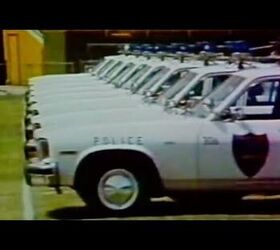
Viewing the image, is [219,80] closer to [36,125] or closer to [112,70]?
[112,70]

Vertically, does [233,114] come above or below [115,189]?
above

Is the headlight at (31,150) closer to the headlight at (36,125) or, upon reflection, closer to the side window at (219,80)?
the headlight at (36,125)

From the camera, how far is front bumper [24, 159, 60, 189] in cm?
296

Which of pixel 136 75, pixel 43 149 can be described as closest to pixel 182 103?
pixel 136 75

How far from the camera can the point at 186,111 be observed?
119 inches

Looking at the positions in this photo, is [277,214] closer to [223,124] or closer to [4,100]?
[223,124]

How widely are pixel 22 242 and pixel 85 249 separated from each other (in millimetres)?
330

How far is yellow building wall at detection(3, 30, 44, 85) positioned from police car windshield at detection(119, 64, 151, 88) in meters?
0.42

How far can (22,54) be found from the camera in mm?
3170

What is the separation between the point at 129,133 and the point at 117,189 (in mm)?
259

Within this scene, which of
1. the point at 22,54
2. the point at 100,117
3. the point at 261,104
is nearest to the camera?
the point at 261,104

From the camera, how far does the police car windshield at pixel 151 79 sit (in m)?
3.16

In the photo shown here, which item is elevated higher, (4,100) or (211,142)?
(4,100)
